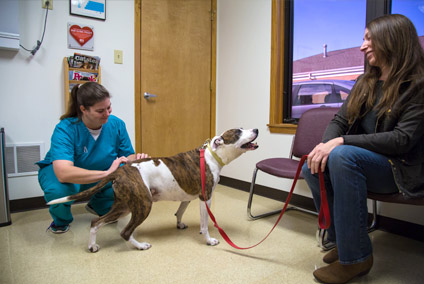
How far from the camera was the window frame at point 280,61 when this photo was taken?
2.94 m

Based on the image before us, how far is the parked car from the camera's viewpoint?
8.43 ft

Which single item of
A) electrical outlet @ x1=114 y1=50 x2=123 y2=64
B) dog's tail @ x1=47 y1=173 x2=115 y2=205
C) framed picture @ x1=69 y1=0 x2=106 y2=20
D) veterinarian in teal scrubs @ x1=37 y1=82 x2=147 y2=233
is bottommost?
dog's tail @ x1=47 y1=173 x2=115 y2=205

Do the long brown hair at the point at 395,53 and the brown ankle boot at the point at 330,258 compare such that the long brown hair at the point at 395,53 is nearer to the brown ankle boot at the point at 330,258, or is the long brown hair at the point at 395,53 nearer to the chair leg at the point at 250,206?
the brown ankle boot at the point at 330,258

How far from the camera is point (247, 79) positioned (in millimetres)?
3332

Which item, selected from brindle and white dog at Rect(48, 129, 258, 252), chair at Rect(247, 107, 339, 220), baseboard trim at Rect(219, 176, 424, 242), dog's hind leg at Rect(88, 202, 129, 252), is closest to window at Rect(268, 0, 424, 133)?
chair at Rect(247, 107, 339, 220)

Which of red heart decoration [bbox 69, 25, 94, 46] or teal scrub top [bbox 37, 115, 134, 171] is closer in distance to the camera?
teal scrub top [bbox 37, 115, 134, 171]

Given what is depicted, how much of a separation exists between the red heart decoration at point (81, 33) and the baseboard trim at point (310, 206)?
7.39ft

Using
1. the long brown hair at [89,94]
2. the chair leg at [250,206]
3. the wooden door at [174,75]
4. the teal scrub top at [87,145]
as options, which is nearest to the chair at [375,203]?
the chair leg at [250,206]

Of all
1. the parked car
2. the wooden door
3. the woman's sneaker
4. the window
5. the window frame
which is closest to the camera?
the woman's sneaker

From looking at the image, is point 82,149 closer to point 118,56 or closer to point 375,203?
point 118,56

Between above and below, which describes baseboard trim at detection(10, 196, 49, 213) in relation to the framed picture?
below

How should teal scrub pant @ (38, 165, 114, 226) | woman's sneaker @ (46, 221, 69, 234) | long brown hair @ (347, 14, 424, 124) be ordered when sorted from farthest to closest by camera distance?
woman's sneaker @ (46, 221, 69, 234)
teal scrub pant @ (38, 165, 114, 226)
long brown hair @ (347, 14, 424, 124)

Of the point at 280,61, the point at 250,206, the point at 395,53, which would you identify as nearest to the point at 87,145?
the point at 250,206

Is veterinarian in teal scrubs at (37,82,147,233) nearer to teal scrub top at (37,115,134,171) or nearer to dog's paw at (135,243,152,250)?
teal scrub top at (37,115,134,171)
